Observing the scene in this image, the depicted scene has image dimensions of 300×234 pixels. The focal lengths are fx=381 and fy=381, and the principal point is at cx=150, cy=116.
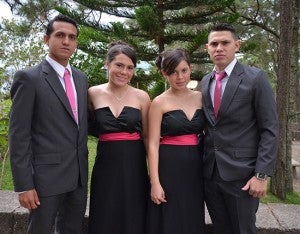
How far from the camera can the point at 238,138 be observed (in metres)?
2.34

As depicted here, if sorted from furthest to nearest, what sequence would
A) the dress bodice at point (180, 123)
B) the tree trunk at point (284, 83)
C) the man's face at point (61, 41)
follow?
the tree trunk at point (284, 83) → the dress bodice at point (180, 123) → the man's face at point (61, 41)

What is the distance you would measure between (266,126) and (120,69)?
1.00 metres

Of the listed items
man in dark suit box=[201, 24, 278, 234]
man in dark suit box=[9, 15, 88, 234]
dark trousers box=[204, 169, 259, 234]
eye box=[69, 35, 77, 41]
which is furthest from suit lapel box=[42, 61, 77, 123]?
dark trousers box=[204, 169, 259, 234]

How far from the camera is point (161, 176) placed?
2484 mm

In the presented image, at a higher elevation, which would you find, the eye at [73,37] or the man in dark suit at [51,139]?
the eye at [73,37]

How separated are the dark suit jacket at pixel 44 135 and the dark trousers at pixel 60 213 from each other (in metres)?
0.06

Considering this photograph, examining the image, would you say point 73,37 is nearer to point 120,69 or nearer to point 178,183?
point 120,69

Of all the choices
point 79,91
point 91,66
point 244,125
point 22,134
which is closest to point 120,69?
point 79,91

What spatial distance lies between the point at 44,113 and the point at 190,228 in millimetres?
1181

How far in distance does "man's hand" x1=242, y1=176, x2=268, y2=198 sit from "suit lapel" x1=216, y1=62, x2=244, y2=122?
43 cm

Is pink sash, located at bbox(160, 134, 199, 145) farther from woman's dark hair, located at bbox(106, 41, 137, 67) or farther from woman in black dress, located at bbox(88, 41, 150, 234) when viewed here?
woman's dark hair, located at bbox(106, 41, 137, 67)

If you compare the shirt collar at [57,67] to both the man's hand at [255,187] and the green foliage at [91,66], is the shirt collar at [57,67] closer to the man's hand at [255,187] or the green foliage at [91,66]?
the man's hand at [255,187]

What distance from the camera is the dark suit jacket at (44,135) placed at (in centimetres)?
214

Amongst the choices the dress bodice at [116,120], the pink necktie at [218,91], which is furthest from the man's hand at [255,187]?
the dress bodice at [116,120]
